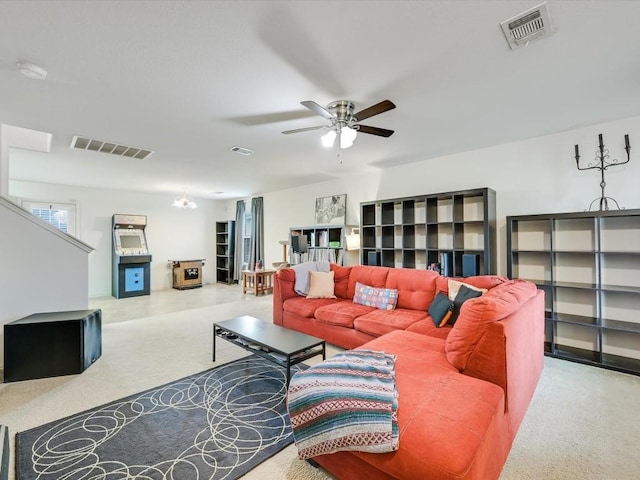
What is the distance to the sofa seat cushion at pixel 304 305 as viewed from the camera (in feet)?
12.0

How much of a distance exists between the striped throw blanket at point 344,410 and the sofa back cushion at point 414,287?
171 centimetres

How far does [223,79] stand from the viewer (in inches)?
90.0

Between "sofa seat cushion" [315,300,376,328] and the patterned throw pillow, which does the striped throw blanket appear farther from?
the patterned throw pillow

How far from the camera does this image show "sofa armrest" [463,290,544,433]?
5.53ft

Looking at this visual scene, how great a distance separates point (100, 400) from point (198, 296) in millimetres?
4563

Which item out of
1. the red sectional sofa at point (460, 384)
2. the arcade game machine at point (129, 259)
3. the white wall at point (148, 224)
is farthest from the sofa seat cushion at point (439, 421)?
the white wall at point (148, 224)

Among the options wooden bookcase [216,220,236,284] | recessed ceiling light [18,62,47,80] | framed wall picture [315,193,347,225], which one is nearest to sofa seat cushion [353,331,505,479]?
recessed ceiling light [18,62,47,80]

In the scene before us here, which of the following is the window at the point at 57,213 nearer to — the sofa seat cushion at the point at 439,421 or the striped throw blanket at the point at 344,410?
the striped throw blanket at the point at 344,410

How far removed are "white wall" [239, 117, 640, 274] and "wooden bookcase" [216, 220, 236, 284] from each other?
4.90m

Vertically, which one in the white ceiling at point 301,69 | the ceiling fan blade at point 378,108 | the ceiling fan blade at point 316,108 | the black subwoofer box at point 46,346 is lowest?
the black subwoofer box at point 46,346

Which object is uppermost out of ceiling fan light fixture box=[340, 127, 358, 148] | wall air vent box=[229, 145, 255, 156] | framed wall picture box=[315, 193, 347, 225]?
wall air vent box=[229, 145, 255, 156]

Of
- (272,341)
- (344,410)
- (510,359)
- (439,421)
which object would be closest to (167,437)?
(272,341)

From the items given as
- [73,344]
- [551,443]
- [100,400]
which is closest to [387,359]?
[551,443]

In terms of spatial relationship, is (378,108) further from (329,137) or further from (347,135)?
(329,137)
